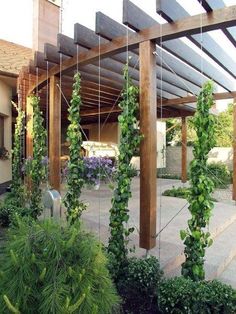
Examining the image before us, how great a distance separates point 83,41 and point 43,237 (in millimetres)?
2954

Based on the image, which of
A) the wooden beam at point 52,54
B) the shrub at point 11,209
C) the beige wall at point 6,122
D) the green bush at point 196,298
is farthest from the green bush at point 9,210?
the beige wall at point 6,122

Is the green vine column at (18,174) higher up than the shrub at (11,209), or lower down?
higher up

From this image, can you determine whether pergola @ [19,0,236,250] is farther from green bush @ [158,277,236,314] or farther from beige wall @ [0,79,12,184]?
beige wall @ [0,79,12,184]

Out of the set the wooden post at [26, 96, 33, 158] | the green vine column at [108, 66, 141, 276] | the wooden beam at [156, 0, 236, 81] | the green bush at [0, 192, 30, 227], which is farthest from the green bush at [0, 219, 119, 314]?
the wooden post at [26, 96, 33, 158]

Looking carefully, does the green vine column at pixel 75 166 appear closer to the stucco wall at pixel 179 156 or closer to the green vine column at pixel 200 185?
the green vine column at pixel 200 185

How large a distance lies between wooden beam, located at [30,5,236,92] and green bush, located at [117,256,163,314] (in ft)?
8.49

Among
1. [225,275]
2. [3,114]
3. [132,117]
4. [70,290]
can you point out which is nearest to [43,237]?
[70,290]

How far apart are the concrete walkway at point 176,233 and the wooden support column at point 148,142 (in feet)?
1.41

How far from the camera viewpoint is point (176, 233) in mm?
4969

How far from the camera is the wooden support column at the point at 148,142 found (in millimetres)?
3715

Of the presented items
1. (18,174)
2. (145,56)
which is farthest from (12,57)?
(145,56)

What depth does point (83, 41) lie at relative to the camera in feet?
14.1

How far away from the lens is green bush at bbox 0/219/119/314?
2047 millimetres

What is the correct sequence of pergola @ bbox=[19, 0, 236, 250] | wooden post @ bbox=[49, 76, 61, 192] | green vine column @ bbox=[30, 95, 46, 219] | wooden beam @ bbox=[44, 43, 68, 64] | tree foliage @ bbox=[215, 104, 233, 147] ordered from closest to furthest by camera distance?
pergola @ bbox=[19, 0, 236, 250] → wooden beam @ bbox=[44, 43, 68, 64] → green vine column @ bbox=[30, 95, 46, 219] → wooden post @ bbox=[49, 76, 61, 192] → tree foliage @ bbox=[215, 104, 233, 147]
